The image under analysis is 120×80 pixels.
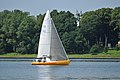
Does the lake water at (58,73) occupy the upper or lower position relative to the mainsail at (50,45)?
lower

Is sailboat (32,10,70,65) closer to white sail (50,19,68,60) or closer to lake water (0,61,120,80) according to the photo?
white sail (50,19,68,60)

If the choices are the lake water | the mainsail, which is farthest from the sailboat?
the lake water

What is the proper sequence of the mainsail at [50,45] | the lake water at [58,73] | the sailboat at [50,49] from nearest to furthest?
the lake water at [58,73], the sailboat at [50,49], the mainsail at [50,45]

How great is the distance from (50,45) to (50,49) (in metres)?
0.79

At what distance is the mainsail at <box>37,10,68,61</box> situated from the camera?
380 ft

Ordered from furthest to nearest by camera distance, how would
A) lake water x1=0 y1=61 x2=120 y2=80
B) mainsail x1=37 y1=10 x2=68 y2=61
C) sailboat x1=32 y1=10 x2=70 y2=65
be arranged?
mainsail x1=37 y1=10 x2=68 y2=61 → sailboat x1=32 y1=10 x2=70 y2=65 → lake water x1=0 y1=61 x2=120 y2=80

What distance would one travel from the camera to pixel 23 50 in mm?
196750

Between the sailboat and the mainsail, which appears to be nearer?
the sailboat

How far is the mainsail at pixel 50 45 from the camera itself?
380 feet

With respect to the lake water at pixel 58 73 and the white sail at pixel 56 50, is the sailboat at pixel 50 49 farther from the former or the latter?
the lake water at pixel 58 73

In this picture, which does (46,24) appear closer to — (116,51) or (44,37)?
(44,37)

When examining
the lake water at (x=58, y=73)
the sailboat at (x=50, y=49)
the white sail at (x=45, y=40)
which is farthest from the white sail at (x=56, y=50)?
the lake water at (x=58, y=73)

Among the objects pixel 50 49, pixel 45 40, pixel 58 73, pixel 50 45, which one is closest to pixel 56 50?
pixel 50 49

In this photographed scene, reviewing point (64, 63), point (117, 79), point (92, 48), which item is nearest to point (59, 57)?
point (64, 63)
